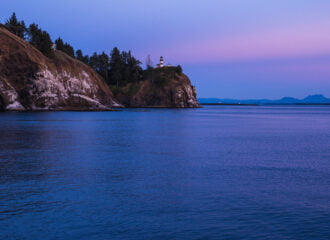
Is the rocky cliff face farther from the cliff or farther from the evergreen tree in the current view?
the cliff

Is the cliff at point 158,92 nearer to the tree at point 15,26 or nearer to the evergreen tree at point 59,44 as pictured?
the evergreen tree at point 59,44

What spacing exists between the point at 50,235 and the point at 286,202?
1010cm

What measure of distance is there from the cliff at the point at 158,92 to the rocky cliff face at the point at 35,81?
5763 cm

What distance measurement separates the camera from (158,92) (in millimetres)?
191000

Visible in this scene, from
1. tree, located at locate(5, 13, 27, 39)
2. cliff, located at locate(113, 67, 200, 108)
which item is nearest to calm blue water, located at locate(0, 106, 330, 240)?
tree, located at locate(5, 13, 27, 39)

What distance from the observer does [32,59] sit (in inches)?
4375

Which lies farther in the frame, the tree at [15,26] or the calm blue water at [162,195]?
the tree at [15,26]

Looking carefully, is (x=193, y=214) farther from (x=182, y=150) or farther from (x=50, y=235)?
(x=182, y=150)

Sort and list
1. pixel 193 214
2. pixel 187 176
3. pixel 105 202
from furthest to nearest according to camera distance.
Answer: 1. pixel 187 176
2. pixel 105 202
3. pixel 193 214

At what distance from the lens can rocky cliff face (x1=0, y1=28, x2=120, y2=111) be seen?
105m

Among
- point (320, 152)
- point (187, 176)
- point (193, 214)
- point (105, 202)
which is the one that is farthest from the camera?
point (320, 152)

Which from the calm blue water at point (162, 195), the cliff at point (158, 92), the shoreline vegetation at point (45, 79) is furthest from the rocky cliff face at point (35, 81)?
the calm blue water at point (162, 195)

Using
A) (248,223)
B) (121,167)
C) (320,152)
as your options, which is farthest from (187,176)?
(320,152)

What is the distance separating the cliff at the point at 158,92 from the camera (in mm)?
189375
